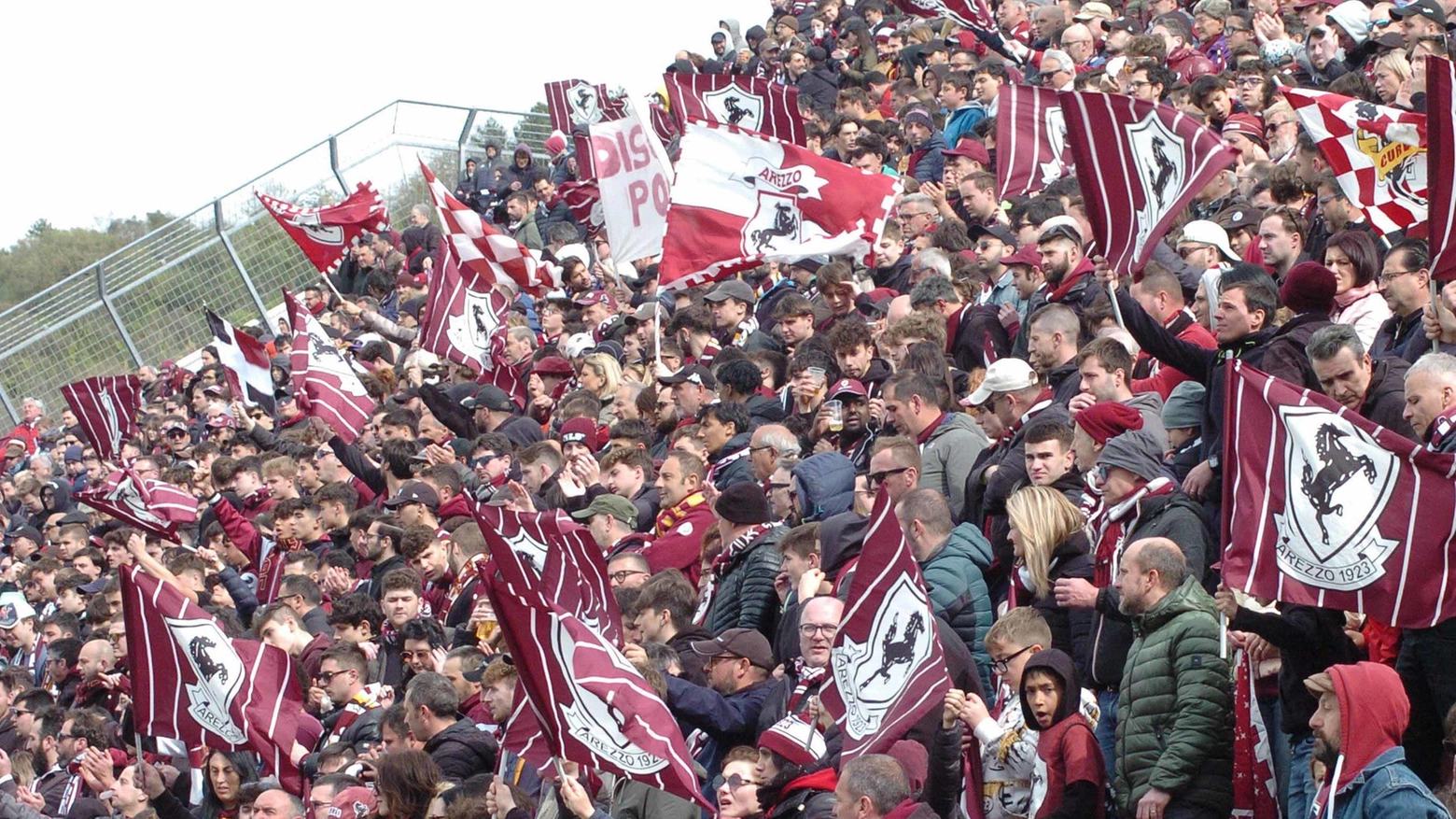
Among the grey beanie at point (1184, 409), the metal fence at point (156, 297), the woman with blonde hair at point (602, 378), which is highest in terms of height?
the grey beanie at point (1184, 409)

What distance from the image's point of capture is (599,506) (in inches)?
465

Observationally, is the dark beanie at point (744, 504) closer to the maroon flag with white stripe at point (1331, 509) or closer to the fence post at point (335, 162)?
the maroon flag with white stripe at point (1331, 509)

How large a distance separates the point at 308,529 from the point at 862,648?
8086mm

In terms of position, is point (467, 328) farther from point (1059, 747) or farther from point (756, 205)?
point (1059, 747)

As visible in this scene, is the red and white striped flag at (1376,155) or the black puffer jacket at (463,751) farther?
the red and white striped flag at (1376,155)

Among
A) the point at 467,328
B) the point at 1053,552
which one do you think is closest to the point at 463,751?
the point at 1053,552

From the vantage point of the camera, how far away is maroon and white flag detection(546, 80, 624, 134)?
29.4m

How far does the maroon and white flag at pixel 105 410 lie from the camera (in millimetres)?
23438

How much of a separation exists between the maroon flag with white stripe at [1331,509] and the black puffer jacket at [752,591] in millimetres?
3383

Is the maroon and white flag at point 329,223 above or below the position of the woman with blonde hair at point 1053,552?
below

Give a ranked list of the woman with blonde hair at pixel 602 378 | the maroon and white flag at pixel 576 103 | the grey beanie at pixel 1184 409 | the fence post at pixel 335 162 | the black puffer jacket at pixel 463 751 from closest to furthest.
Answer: the grey beanie at pixel 1184 409
the black puffer jacket at pixel 463 751
the woman with blonde hair at pixel 602 378
the fence post at pixel 335 162
the maroon and white flag at pixel 576 103

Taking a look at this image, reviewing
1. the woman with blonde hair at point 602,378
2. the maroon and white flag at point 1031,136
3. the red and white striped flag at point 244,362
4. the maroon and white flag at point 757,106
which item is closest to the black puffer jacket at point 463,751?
the woman with blonde hair at point 602,378

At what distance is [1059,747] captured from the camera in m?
7.02

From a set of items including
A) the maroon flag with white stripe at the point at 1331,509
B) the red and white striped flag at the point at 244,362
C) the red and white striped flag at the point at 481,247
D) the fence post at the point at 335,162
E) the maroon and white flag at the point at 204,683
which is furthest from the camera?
the fence post at the point at 335,162
